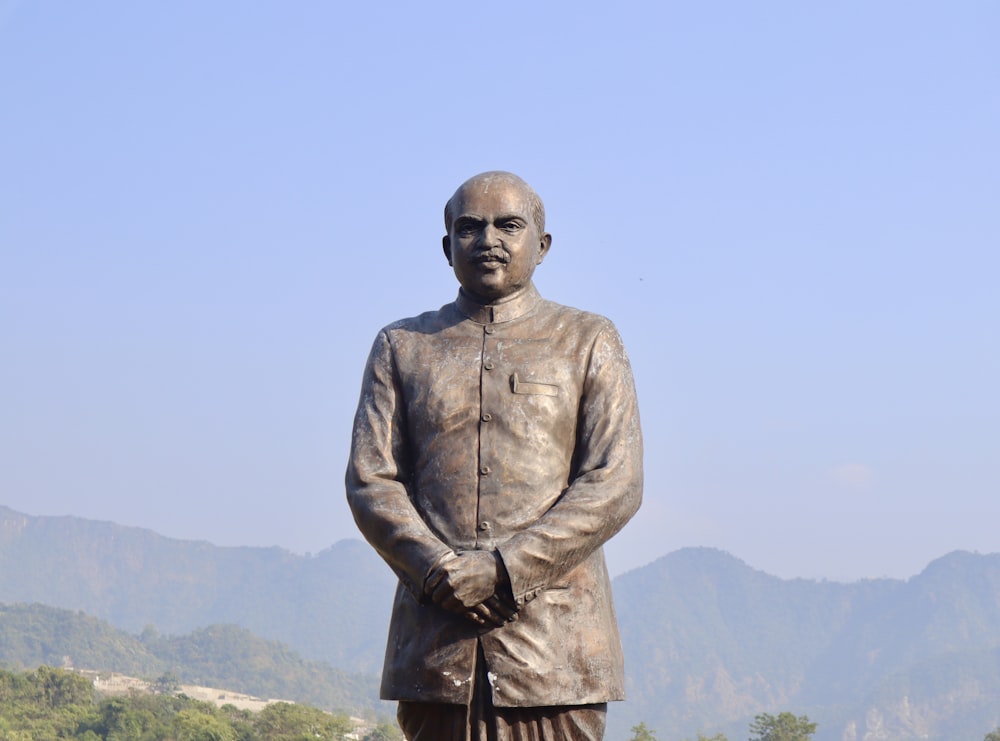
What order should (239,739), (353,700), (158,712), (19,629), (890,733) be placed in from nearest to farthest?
(239,739) < (158,712) < (353,700) < (19,629) < (890,733)

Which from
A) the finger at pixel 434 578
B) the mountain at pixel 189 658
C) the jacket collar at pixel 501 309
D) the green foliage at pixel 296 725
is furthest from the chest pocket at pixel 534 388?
the mountain at pixel 189 658

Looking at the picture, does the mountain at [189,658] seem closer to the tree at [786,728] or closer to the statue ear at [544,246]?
the tree at [786,728]

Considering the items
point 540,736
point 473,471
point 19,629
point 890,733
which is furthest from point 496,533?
point 890,733

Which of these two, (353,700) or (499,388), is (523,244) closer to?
(499,388)

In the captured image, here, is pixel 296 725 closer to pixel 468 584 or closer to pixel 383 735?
pixel 383 735

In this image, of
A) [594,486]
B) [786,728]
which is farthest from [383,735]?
[594,486]

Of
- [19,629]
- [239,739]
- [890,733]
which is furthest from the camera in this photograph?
[890,733]

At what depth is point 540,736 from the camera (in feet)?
22.3

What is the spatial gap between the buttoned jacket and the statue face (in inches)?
6.9

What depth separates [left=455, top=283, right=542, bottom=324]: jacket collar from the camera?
735cm

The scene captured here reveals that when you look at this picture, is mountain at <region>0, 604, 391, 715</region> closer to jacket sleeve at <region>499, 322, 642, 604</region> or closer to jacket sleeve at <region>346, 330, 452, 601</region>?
jacket sleeve at <region>346, 330, 452, 601</region>

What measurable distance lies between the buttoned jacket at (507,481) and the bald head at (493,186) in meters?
0.38

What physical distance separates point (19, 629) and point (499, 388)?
16646 centimetres

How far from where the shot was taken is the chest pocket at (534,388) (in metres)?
7.08
